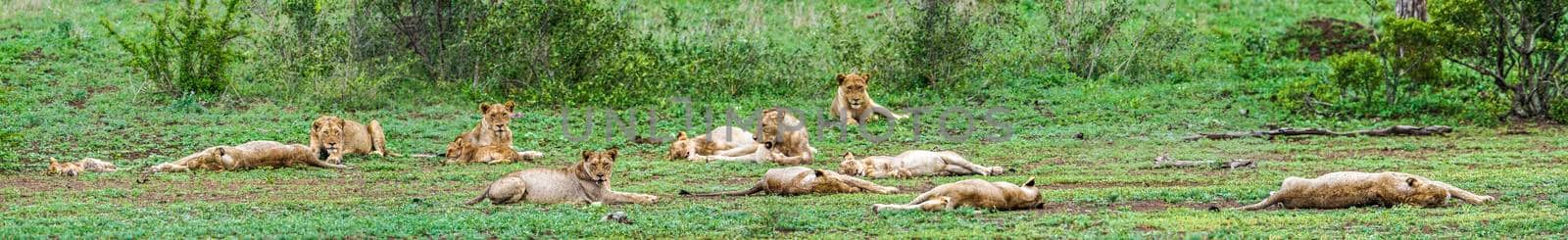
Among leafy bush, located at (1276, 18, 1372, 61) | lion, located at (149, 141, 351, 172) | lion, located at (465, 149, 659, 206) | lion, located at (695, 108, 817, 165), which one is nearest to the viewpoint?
lion, located at (465, 149, 659, 206)

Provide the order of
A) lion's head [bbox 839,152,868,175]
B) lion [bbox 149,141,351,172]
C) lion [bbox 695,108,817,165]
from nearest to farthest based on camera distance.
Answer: lion's head [bbox 839,152,868,175] → lion [bbox 149,141,351,172] → lion [bbox 695,108,817,165]

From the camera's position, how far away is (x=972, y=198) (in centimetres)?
1134

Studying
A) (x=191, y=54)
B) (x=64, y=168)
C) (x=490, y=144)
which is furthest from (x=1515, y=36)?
(x=191, y=54)

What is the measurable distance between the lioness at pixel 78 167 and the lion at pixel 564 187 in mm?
4658

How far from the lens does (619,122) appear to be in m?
20.8

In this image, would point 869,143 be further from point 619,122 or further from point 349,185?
point 349,185

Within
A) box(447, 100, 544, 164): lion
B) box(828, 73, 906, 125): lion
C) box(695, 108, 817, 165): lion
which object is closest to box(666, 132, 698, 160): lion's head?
box(695, 108, 817, 165): lion

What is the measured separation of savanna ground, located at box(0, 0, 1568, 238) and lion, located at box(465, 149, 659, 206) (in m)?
0.21

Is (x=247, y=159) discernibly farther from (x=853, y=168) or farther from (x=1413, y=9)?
(x=1413, y=9)

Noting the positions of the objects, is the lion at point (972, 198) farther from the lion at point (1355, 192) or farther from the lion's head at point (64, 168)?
the lion's head at point (64, 168)

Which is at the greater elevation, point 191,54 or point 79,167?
point 191,54

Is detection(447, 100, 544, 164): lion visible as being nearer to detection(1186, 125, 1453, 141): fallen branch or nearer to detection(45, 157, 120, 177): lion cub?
detection(45, 157, 120, 177): lion cub

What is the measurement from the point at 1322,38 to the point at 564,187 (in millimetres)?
18173

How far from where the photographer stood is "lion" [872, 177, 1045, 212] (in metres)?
11.2
